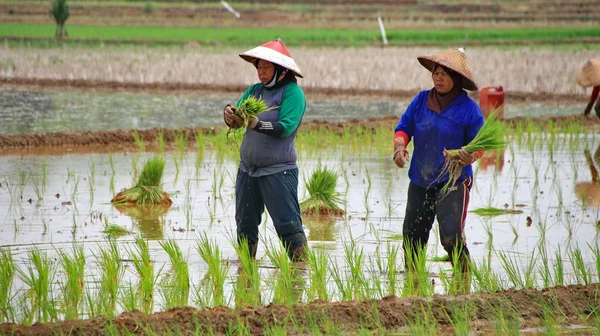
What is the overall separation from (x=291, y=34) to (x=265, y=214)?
2987cm

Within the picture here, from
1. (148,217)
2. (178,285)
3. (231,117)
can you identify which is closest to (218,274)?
(178,285)

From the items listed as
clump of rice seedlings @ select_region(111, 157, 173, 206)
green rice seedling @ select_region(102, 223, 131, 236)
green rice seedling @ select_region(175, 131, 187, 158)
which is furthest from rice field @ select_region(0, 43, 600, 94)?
green rice seedling @ select_region(102, 223, 131, 236)

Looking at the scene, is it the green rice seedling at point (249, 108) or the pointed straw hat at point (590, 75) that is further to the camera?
the pointed straw hat at point (590, 75)

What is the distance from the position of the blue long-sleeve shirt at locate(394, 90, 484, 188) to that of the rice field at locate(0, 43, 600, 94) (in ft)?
48.1

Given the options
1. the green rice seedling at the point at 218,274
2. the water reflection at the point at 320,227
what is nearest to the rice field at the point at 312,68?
the water reflection at the point at 320,227

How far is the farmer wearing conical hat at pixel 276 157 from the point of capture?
5.84 m

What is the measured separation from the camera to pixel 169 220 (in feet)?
25.0

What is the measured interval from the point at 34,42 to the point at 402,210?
22.6 meters

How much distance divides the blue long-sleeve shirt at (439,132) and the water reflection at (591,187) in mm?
2840

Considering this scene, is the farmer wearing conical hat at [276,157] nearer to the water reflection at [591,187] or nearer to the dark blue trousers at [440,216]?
the dark blue trousers at [440,216]

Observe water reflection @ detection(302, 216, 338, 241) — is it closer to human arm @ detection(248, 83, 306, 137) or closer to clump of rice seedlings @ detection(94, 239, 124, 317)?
human arm @ detection(248, 83, 306, 137)

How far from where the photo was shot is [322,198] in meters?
7.99

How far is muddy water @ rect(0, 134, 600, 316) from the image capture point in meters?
6.64

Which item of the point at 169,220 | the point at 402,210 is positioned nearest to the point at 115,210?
the point at 169,220
